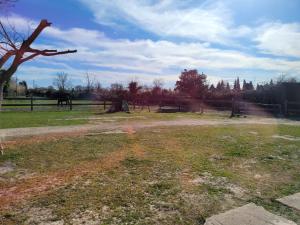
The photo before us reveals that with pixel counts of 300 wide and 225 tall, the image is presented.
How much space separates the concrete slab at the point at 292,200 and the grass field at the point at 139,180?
0.14m

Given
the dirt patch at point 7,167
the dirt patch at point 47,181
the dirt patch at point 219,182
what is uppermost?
the dirt patch at point 7,167

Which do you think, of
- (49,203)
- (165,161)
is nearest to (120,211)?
(49,203)

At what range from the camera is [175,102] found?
30531 millimetres

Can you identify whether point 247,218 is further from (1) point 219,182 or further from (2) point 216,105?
(2) point 216,105

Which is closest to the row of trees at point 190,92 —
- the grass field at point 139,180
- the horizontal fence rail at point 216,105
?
the horizontal fence rail at point 216,105

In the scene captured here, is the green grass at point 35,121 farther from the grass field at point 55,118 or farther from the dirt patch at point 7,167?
the dirt patch at point 7,167

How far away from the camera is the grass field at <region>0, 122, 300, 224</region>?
371 centimetres

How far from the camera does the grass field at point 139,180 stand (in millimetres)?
3714

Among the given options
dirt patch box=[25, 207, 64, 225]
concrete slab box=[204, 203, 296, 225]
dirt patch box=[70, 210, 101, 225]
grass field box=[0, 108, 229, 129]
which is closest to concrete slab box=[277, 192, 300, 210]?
concrete slab box=[204, 203, 296, 225]

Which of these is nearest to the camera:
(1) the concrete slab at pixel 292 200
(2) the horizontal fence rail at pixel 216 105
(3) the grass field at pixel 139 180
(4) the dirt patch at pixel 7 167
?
(3) the grass field at pixel 139 180

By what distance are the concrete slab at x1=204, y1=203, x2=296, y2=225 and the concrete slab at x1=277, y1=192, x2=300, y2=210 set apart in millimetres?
455

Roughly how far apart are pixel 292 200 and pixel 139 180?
7.03ft

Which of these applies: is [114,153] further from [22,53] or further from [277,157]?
[277,157]

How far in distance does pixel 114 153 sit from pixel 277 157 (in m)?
3.52
